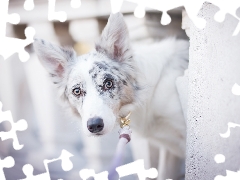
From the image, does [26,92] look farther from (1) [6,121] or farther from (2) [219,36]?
(2) [219,36]

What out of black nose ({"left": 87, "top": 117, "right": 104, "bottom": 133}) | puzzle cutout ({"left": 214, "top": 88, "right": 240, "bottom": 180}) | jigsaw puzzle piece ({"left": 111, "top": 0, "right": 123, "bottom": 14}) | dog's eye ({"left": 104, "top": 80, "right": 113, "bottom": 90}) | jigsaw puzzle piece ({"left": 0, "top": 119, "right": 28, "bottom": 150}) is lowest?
puzzle cutout ({"left": 214, "top": 88, "right": 240, "bottom": 180})

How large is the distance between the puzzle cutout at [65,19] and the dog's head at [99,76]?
0.08m

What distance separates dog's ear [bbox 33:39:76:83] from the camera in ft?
5.37

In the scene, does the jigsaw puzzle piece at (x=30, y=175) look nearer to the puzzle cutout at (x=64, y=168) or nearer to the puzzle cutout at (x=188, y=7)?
the puzzle cutout at (x=64, y=168)

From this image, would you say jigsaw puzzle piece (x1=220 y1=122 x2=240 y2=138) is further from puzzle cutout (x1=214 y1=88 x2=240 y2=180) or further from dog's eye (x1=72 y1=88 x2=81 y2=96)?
dog's eye (x1=72 y1=88 x2=81 y2=96)

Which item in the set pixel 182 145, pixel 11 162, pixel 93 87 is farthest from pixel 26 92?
pixel 182 145

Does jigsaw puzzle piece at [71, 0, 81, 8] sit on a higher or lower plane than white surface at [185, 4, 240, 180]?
higher

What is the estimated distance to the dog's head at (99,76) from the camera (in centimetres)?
155

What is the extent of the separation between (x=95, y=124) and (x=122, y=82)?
0.25 meters

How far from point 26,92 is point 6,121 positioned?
7.5 inches

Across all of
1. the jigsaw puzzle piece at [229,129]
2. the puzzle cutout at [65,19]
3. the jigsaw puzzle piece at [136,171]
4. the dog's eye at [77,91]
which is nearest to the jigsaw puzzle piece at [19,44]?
the puzzle cutout at [65,19]

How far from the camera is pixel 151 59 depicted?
70.7 inches

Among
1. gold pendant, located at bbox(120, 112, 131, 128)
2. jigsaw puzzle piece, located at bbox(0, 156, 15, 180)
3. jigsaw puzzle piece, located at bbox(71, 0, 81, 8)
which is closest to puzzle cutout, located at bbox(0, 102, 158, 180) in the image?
jigsaw puzzle piece, located at bbox(0, 156, 15, 180)

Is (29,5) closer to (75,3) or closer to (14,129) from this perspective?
(75,3)
